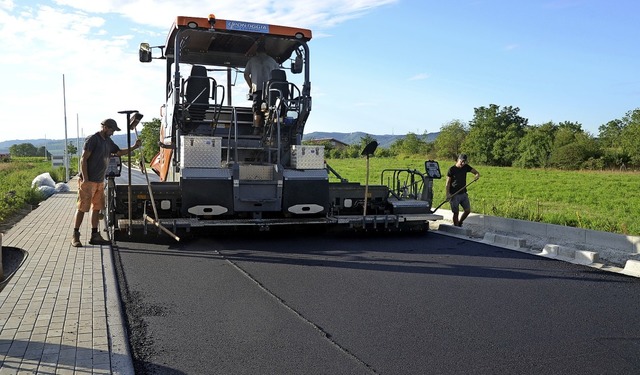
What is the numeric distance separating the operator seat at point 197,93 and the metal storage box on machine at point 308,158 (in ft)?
5.69

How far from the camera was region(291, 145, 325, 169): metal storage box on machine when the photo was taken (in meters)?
8.87

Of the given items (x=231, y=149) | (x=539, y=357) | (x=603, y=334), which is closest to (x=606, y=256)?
(x=603, y=334)

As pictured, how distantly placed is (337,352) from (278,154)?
5.10 metres

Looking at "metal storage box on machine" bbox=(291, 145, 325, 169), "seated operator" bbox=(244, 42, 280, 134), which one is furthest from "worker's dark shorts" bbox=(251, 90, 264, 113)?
"metal storage box on machine" bbox=(291, 145, 325, 169)

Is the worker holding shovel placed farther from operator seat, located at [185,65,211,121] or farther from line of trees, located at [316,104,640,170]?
line of trees, located at [316,104,640,170]

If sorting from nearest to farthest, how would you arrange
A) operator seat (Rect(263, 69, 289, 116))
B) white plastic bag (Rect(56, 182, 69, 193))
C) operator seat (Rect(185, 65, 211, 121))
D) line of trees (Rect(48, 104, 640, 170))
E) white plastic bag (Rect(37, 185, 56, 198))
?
operator seat (Rect(185, 65, 211, 121)), operator seat (Rect(263, 69, 289, 116)), white plastic bag (Rect(37, 185, 56, 198)), white plastic bag (Rect(56, 182, 69, 193)), line of trees (Rect(48, 104, 640, 170))

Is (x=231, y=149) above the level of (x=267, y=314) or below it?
above

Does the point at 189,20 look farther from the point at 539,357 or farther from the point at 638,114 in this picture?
the point at 638,114

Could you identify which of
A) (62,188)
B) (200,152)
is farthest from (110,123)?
(62,188)

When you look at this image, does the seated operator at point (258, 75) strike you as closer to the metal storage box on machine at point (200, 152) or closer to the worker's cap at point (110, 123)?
the metal storage box on machine at point (200, 152)

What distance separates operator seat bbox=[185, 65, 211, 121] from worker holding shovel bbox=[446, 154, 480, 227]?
15.4 ft

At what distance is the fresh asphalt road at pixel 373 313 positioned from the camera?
387 cm

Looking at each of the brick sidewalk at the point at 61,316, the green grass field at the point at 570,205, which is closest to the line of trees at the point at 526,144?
the green grass field at the point at 570,205

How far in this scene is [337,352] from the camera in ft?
13.2
